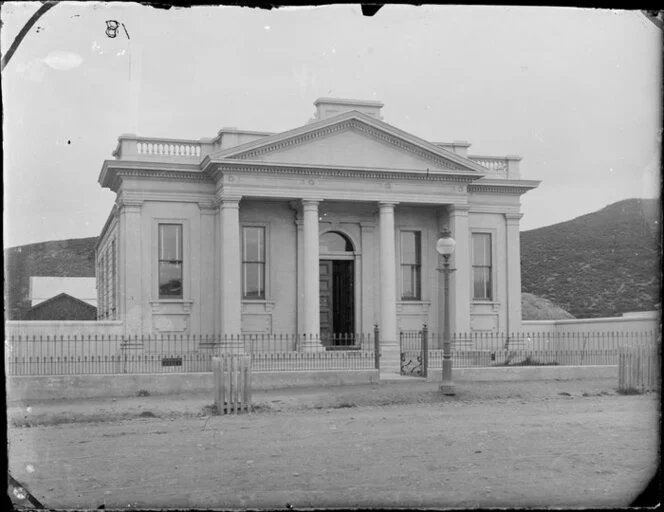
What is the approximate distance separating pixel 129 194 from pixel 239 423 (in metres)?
12.3

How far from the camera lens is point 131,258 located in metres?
23.7

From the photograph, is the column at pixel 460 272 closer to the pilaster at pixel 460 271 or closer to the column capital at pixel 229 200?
the pilaster at pixel 460 271

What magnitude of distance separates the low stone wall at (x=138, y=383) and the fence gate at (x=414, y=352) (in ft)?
6.71

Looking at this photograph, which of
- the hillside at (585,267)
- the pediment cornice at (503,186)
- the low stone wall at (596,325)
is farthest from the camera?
the hillside at (585,267)

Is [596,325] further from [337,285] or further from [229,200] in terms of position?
[229,200]

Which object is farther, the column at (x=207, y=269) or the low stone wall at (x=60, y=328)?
the column at (x=207, y=269)

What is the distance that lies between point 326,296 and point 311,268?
2.22 m

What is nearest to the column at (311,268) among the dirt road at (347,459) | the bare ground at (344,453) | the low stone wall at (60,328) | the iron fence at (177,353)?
the iron fence at (177,353)

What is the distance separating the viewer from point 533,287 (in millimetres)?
39000

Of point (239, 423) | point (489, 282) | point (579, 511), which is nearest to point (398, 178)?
point (489, 282)

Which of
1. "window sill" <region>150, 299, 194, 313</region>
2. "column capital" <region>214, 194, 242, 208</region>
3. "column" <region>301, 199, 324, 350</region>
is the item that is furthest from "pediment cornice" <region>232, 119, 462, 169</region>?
"window sill" <region>150, 299, 194, 313</region>

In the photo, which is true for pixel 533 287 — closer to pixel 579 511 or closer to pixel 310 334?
pixel 310 334

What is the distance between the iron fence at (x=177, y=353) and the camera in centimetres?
1955

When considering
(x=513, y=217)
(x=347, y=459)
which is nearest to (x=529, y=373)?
(x=513, y=217)
